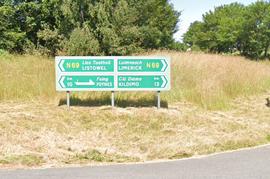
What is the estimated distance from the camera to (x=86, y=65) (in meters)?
8.90

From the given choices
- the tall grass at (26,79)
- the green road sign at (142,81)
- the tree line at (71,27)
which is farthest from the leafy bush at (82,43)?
the green road sign at (142,81)

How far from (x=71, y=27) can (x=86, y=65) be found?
13414 mm

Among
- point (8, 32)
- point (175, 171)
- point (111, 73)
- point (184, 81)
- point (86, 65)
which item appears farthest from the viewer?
point (8, 32)

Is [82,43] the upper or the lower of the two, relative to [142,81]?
upper

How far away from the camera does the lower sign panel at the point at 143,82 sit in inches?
358

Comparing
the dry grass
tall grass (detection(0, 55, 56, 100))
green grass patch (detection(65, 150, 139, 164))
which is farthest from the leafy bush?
green grass patch (detection(65, 150, 139, 164))

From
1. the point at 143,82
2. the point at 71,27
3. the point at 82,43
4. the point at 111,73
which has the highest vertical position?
the point at 71,27

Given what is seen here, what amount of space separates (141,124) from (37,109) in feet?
9.21

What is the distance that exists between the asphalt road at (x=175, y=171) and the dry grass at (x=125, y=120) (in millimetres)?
548

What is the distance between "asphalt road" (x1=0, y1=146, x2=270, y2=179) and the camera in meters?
4.98

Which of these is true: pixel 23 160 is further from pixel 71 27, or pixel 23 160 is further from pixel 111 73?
pixel 71 27

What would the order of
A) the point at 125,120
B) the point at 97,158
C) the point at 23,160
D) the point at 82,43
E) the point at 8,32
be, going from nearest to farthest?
the point at 23,160, the point at 97,158, the point at 125,120, the point at 82,43, the point at 8,32

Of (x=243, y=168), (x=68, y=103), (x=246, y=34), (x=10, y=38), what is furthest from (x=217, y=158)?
(x=246, y=34)

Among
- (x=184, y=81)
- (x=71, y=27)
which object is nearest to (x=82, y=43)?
(x=71, y=27)
